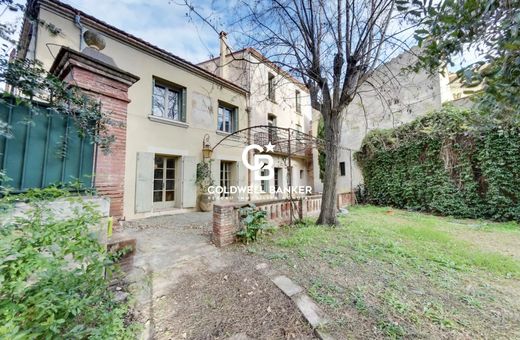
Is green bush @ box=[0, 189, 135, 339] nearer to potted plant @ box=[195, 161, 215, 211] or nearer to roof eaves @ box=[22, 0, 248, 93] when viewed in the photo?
roof eaves @ box=[22, 0, 248, 93]

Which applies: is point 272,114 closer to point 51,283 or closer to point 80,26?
point 80,26

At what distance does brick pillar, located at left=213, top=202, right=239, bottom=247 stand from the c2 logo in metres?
5.96

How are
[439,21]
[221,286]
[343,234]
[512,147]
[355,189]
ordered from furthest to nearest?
[355,189], [512,147], [343,234], [221,286], [439,21]

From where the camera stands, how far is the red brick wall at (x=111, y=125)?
8.96 feet

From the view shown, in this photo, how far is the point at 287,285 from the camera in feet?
8.32

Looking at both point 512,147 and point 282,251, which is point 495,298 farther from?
point 512,147

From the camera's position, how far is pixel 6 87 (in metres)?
1.89

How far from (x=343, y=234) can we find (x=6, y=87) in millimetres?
5221

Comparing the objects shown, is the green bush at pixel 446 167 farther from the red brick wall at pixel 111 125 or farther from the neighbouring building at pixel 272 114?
the red brick wall at pixel 111 125

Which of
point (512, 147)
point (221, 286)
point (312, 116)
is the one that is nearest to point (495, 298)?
point (221, 286)

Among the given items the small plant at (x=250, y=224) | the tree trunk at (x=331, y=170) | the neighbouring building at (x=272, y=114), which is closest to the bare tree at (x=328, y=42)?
the tree trunk at (x=331, y=170)

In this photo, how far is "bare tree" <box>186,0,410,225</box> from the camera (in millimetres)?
4730

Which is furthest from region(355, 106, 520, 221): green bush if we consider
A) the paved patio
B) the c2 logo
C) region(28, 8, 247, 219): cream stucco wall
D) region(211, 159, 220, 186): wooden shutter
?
region(28, 8, 247, 219): cream stucco wall

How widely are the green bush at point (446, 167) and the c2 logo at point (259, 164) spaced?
4732 millimetres
